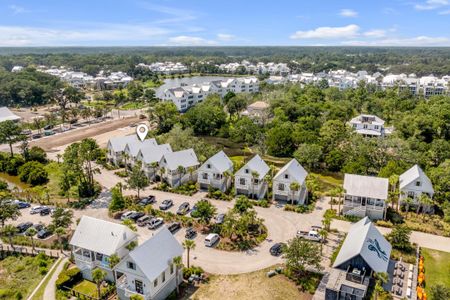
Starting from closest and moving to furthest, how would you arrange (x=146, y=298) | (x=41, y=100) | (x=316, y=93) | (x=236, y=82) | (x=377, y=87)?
1. (x=146, y=298)
2. (x=316, y=93)
3. (x=41, y=100)
4. (x=236, y=82)
5. (x=377, y=87)

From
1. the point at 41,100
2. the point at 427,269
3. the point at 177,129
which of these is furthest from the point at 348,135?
the point at 41,100

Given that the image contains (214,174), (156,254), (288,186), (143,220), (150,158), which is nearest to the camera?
(156,254)

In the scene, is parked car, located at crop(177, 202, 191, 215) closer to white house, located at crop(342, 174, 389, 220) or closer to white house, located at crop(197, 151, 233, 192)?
white house, located at crop(197, 151, 233, 192)

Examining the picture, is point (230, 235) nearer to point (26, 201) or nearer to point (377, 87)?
point (26, 201)

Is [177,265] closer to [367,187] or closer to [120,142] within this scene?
[367,187]

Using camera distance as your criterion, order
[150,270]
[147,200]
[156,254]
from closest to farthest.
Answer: [150,270] → [156,254] → [147,200]

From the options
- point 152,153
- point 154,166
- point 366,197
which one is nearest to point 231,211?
point 366,197

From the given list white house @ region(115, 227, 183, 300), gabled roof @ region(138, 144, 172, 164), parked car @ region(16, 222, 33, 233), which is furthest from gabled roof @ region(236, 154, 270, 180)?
parked car @ region(16, 222, 33, 233)
